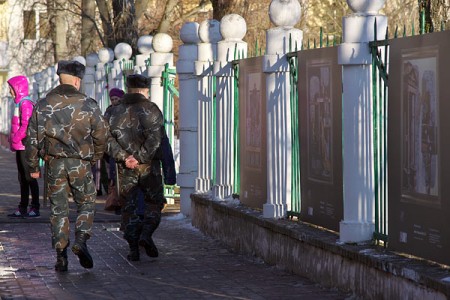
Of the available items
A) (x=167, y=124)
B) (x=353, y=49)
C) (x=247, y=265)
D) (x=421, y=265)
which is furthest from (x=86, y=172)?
(x=167, y=124)

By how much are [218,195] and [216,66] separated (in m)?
1.35

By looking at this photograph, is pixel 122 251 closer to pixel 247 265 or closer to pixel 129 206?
pixel 129 206

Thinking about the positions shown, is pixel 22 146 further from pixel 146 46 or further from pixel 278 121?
pixel 278 121

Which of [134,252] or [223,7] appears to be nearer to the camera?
[134,252]

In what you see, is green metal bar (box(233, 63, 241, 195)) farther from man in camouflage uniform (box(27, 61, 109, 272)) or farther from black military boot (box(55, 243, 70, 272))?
black military boot (box(55, 243, 70, 272))

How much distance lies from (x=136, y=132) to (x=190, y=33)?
13.3 feet

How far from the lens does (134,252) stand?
12406 millimetres

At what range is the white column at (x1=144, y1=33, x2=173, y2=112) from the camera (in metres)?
19.1

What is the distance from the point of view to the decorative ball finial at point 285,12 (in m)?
12.2

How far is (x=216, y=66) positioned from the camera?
49.0ft

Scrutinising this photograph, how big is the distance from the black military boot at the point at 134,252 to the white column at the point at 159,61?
6906 mm

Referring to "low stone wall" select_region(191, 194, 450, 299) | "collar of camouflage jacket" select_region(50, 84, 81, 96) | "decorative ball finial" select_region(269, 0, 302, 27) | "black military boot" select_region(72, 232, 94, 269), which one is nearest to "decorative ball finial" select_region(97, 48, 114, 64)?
"low stone wall" select_region(191, 194, 450, 299)

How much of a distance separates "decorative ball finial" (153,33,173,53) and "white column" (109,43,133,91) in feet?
9.45

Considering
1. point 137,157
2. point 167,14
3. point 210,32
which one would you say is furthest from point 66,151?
point 167,14
